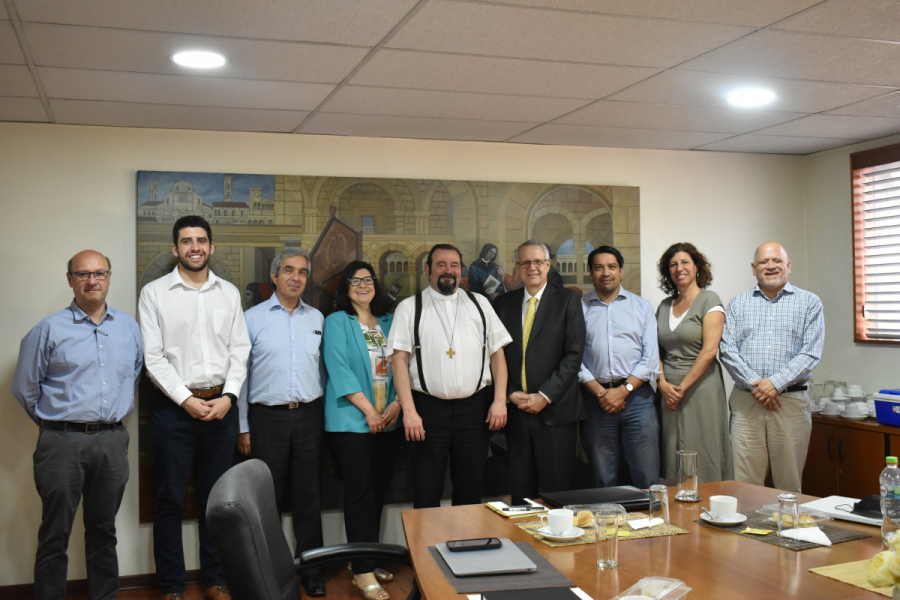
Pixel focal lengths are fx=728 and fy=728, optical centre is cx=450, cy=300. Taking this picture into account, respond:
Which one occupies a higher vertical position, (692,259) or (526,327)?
(692,259)

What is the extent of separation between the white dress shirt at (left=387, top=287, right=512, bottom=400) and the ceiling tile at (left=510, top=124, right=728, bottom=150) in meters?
1.32

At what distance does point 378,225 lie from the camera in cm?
471

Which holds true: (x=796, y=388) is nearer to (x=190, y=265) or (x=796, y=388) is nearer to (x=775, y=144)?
(x=775, y=144)

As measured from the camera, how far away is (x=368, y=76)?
3490 mm

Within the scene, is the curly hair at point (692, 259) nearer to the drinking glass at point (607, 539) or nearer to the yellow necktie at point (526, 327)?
the yellow necktie at point (526, 327)

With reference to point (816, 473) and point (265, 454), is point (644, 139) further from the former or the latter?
point (265, 454)

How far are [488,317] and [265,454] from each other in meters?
1.50

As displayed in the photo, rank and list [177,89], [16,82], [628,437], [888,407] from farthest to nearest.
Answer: [888,407]
[628,437]
[177,89]
[16,82]

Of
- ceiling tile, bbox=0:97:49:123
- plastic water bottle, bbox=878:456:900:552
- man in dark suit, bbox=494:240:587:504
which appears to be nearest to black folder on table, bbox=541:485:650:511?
plastic water bottle, bbox=878:456:900:552

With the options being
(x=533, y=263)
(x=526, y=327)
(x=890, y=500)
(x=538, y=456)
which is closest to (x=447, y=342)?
(x=526, y=327)

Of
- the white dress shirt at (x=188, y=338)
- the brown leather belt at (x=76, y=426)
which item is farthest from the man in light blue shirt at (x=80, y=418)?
the white dress shirt at (x=188, y=338)

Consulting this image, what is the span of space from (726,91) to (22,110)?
12.5ft

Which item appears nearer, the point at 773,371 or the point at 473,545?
the point at 473,545

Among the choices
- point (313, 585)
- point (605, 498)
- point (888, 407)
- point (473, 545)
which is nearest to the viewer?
point (473, 545)
